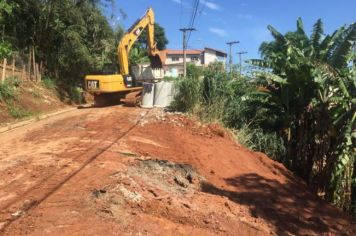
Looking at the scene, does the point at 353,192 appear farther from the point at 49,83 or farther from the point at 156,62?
the point at 49,83

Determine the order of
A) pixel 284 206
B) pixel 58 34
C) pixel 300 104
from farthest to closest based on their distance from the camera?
pixel 58 34 → pixel 300 104 → pixel 284 206

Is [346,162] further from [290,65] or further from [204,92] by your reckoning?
[204,92]

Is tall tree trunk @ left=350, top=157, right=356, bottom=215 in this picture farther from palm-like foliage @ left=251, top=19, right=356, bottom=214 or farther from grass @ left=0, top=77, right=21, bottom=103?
grass @ left=0, top=77, right=21, bottom=103

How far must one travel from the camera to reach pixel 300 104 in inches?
528

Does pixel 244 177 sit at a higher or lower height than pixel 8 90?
lower

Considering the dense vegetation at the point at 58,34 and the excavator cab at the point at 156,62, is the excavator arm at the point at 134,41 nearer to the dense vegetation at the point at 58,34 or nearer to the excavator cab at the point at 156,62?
the excavator cab at the point at 156,62

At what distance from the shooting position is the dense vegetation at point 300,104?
11586 millimetres

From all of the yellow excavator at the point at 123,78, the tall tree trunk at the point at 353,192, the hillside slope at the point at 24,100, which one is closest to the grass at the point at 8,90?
the hillside slope at the point at 24,100

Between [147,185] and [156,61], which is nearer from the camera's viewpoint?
[147,185]

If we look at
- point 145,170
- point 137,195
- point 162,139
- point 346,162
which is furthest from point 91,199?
point 346,162

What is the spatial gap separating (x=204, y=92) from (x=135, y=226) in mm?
10230

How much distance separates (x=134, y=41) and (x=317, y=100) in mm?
10862

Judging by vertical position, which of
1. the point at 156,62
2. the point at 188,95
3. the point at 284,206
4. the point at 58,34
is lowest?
the point at 284,206

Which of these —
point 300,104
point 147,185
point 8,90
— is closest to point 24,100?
point 8,90
